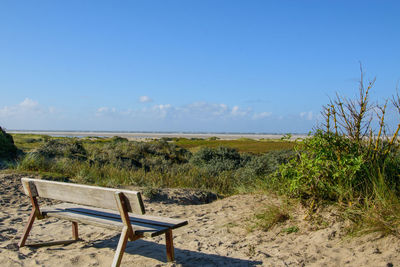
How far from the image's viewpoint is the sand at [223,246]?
466 centimetres

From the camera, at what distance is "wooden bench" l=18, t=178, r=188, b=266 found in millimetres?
4207

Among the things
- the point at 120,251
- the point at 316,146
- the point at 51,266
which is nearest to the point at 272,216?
the point at 316,146

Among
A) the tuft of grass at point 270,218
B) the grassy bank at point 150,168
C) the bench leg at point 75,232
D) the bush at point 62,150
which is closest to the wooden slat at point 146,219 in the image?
the bench leg at point 75,232

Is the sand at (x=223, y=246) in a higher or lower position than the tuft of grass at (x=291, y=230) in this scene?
lower

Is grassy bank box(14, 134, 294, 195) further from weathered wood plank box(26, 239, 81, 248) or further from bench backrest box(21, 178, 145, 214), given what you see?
bench backrest box(21, 178, 145, 214)

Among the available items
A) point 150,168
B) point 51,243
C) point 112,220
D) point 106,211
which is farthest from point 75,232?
point 150,168

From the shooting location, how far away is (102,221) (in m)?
4.83

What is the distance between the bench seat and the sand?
52cm

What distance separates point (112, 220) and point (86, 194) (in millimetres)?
548

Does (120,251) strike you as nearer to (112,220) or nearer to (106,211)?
(112,220)

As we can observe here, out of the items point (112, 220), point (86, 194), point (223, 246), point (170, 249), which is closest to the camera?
point (86, 194)

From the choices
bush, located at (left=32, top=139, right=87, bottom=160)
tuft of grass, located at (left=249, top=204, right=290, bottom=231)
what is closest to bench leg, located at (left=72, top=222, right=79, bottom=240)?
tuft of grass, located at (left=249, top=204, right=290, bottom=231)

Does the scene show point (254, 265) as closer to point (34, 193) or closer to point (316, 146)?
point (316, 146)

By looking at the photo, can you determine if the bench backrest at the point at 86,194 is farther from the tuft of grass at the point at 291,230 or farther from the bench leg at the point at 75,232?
the tuft of grass at the point at 291,230
